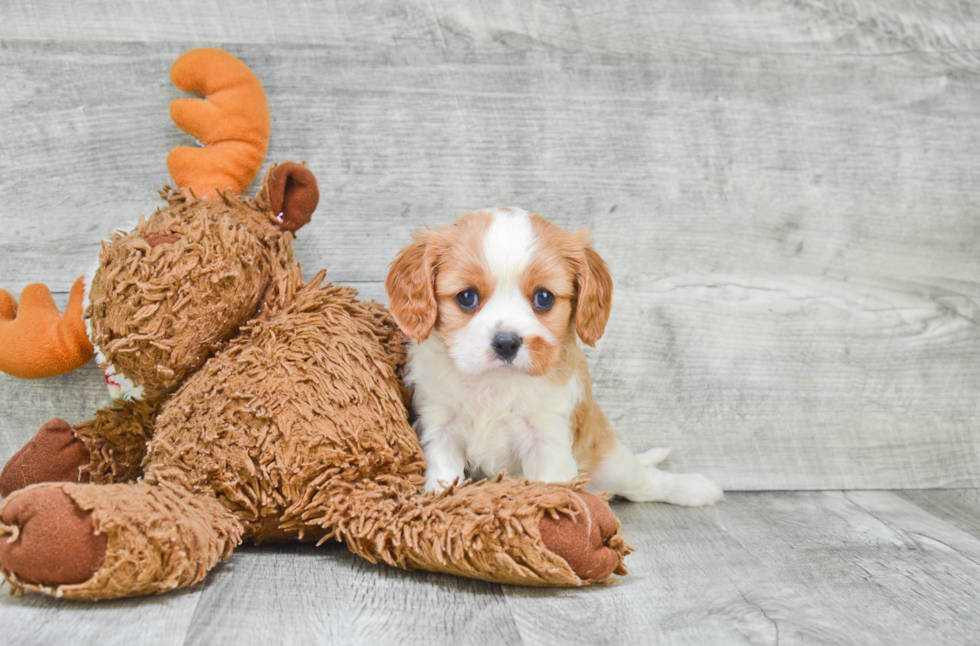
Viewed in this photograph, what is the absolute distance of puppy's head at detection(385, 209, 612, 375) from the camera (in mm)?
1608

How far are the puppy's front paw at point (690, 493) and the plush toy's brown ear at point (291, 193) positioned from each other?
118cm

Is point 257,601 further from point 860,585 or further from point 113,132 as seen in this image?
point 113,132

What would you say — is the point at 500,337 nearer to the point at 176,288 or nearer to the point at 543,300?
the point at 543,300

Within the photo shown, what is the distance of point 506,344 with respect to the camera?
157cm

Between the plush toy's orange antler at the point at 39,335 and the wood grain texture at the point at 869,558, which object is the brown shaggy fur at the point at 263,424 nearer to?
the plush toy's orange antler at the point at 39,335

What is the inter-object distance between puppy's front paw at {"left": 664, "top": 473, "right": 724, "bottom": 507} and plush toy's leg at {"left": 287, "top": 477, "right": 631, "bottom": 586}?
72 centimetres

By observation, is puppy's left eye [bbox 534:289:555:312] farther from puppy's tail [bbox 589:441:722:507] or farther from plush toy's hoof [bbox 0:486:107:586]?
plush toy's hoof [bbox 0:486:107:586]

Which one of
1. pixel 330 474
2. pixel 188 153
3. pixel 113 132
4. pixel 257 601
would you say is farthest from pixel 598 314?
pixel 113 132

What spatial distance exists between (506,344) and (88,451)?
3.09 ft

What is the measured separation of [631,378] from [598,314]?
2.17 ft

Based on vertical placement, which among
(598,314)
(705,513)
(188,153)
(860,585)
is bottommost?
(705,513)

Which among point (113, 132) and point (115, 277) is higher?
point (113, 132)

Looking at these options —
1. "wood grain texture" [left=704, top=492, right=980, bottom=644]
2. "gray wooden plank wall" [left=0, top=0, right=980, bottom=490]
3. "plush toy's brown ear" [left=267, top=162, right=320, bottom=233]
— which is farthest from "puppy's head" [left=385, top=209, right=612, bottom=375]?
"wood grain texture" [left=704, top=492, right=980, bottom=644]

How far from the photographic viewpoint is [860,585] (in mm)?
1572
